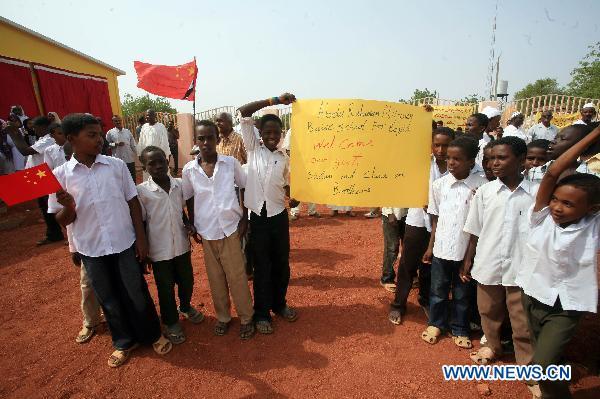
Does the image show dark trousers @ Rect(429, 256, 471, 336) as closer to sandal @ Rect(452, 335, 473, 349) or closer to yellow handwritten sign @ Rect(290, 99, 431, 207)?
sandal @ Rect(452, 335, 473, 349)

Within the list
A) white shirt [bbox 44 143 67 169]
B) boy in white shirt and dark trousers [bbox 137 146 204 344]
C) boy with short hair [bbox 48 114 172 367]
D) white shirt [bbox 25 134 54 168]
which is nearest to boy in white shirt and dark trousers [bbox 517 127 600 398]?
boy in white shirt and dark trousers [bbox 137 146 204 344]

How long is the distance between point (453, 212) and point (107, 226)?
2998 millimetres

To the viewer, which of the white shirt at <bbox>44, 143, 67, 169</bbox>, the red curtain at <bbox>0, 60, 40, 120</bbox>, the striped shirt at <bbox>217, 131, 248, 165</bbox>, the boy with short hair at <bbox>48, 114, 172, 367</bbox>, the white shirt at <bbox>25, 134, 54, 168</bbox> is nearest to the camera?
the boy with short hair at <bbox>48, 114, 172, 367</bbox>

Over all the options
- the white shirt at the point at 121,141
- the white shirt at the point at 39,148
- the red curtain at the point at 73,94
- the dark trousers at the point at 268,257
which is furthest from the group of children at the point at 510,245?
the red curtain at the point at 73,94

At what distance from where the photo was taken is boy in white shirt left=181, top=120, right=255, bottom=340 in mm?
3027

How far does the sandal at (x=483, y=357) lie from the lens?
114 inches

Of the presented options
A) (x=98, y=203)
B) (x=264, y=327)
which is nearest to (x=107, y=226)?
(x=98, y=203)

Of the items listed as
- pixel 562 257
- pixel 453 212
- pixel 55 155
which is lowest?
pixel 562 257

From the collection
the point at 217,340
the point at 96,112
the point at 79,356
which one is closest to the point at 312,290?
the point at 217,340

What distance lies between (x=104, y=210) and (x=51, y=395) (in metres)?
1.62

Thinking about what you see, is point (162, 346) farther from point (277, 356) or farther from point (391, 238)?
point (391, 238)

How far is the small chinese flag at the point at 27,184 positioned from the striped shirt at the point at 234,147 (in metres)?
2.43

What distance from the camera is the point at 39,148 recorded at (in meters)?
5.89

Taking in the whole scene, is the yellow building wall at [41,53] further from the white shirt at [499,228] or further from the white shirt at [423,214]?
the white shirt at [499,228]
